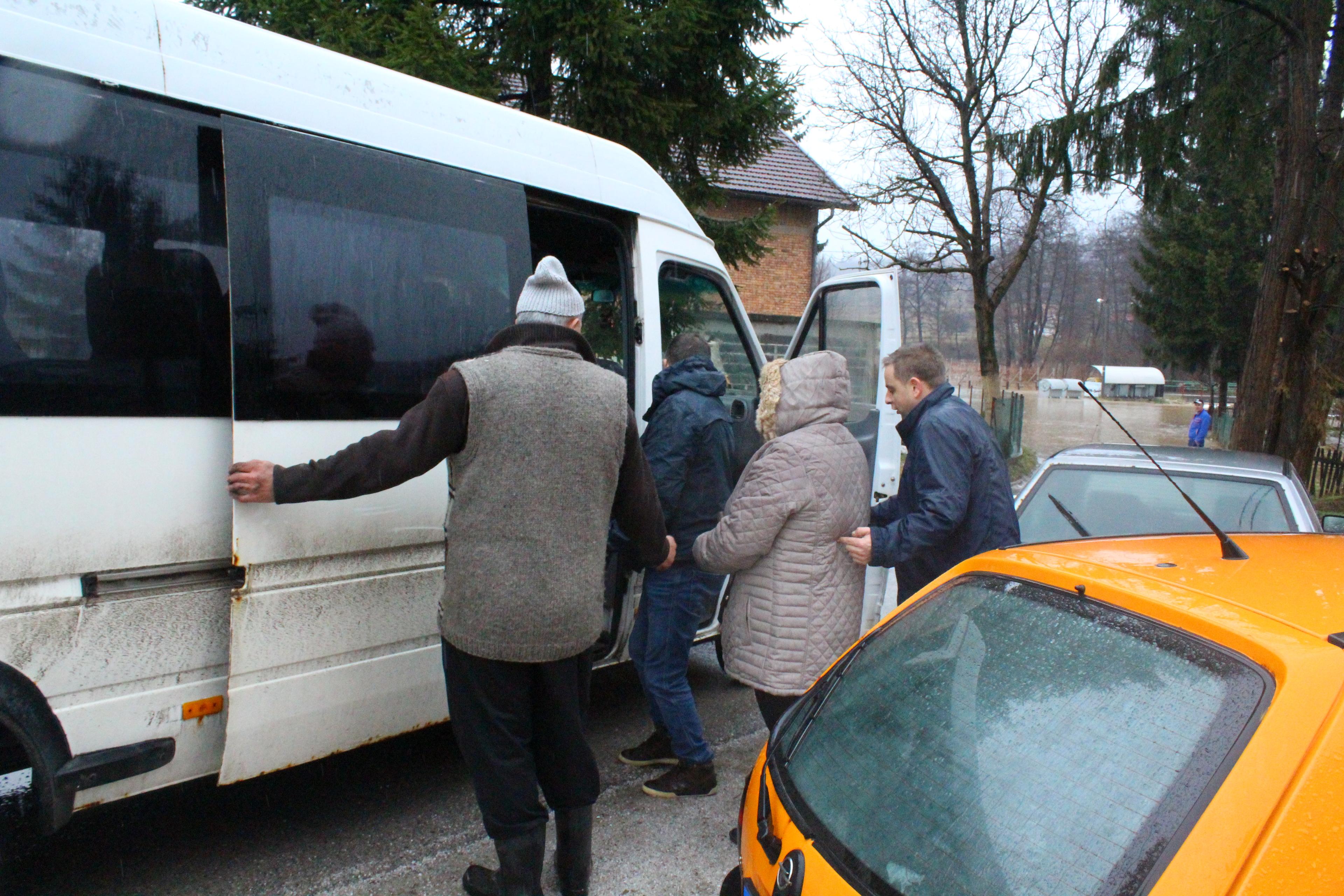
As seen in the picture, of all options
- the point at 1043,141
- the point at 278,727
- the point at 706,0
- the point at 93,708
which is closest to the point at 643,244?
the point at 278,727

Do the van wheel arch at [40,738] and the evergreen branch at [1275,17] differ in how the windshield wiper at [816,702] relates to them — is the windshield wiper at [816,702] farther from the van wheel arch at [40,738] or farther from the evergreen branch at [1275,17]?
the evergreen branch at [1275,17]

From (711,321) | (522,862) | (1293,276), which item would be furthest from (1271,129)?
(522,862)

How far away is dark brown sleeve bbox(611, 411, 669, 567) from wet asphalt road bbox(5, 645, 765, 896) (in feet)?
3.63

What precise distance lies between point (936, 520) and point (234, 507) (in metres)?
2.25

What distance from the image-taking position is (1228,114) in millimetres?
8758

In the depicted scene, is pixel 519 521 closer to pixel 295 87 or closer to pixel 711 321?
pixel 295 87

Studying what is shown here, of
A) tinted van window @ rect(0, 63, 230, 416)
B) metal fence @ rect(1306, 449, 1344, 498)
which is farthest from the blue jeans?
metal fence @ rect(1306, 449, 1344, 498)

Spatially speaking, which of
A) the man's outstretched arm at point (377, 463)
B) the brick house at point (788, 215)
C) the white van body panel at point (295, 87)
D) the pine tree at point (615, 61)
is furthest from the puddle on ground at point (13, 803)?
the brick house at point (788, 215)

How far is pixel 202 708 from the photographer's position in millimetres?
2615

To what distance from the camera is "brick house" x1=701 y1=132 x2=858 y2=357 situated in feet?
71.4

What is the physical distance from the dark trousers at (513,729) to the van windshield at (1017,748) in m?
0.84

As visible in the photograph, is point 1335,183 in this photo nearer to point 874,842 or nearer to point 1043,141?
point 1043,141

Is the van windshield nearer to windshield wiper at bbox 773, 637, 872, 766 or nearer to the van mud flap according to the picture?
windshield wiper at bbox 773, 637, 872, 766

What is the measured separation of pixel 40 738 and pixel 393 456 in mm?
1131
